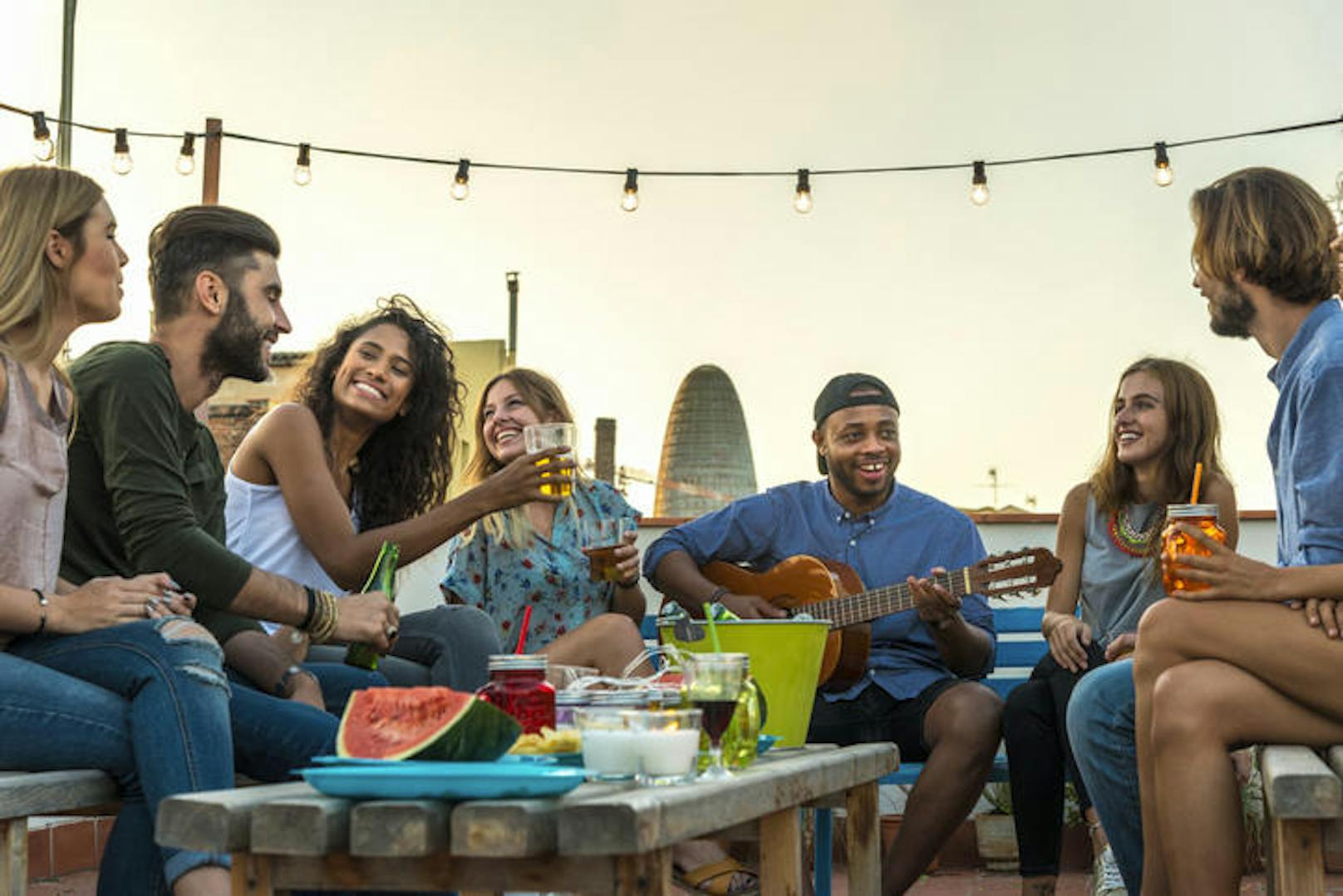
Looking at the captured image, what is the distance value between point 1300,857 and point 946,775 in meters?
1.88

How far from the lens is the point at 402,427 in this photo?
442 cm

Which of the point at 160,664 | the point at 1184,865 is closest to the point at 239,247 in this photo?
the point at 160,664

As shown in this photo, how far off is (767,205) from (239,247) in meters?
7.87

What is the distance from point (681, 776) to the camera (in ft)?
7.37

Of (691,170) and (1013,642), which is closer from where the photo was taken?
(1013,642)

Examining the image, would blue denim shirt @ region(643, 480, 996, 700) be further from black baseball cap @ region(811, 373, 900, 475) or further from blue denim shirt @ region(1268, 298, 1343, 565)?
blue denim shirt @ region(1268, 298, 1343, 565)

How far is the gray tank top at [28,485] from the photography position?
2.87 meters

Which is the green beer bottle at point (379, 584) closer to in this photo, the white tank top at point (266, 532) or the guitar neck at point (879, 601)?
the white tank top at point (266, 532)

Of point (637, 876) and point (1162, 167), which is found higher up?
point (1162, 167)

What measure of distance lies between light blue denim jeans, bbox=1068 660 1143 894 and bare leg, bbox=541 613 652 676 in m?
1.39

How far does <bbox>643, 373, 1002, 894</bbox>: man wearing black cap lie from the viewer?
430 cm

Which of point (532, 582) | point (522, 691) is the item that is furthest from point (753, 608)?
point (522, 691)

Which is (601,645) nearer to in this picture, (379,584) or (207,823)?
(379,584)

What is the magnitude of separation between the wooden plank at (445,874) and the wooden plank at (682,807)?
0.05m
